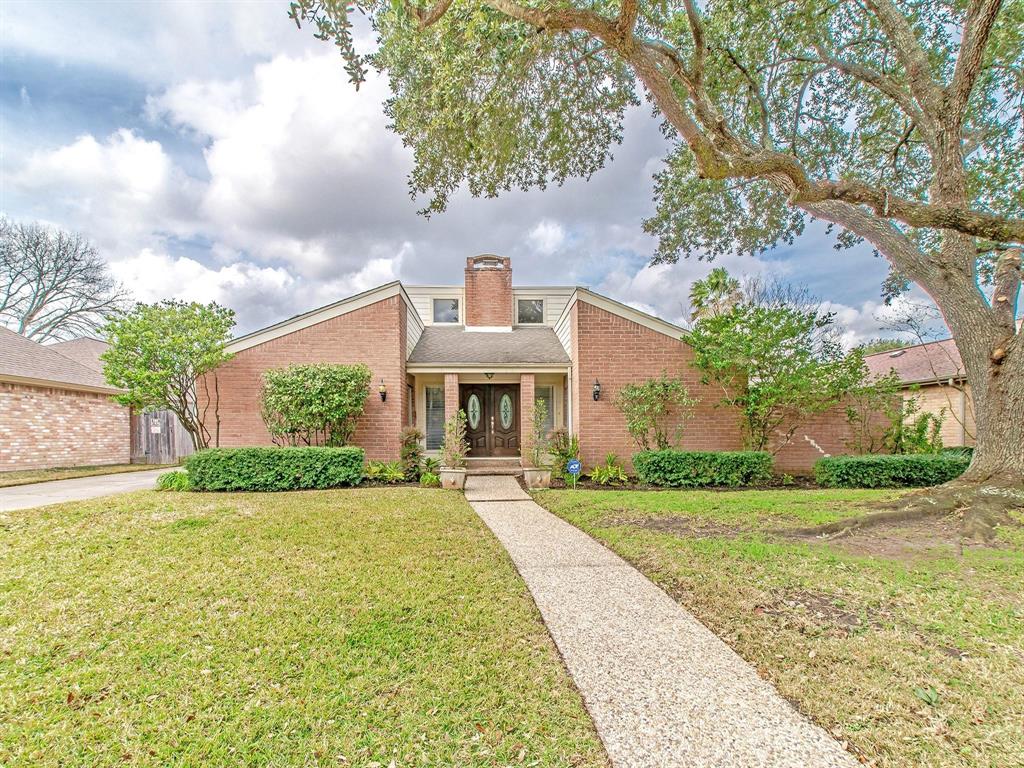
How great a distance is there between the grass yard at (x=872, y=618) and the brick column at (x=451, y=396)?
5609 mm

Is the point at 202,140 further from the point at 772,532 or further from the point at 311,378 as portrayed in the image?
the point at 772,532

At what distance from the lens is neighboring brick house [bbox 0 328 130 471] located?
11.8 m

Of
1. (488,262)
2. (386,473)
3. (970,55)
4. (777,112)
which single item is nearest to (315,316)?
(386,473)

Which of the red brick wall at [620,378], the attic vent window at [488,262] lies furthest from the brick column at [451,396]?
the attic vent window at [488,262]

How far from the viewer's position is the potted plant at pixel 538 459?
9844 mm

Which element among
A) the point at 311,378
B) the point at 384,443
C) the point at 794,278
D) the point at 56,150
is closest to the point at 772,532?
the point at 384,443

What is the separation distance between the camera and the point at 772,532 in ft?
18.8

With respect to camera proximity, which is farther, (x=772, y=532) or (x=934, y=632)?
(x=772, y=532)

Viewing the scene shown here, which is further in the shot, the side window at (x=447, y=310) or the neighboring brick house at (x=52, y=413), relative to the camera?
the side window at (x=447, y=310)

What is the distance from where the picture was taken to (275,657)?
274 centimetres

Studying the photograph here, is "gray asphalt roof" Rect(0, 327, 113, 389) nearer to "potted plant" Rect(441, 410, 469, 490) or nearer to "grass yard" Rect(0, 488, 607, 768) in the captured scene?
"grass yard" Rect(0, 488, 607, 768)

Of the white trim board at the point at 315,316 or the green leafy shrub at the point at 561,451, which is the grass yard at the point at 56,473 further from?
the green leafy shrub at the point at 561,451

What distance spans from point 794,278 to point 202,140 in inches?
895

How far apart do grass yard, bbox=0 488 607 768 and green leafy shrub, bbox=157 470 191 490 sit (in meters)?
3.57
